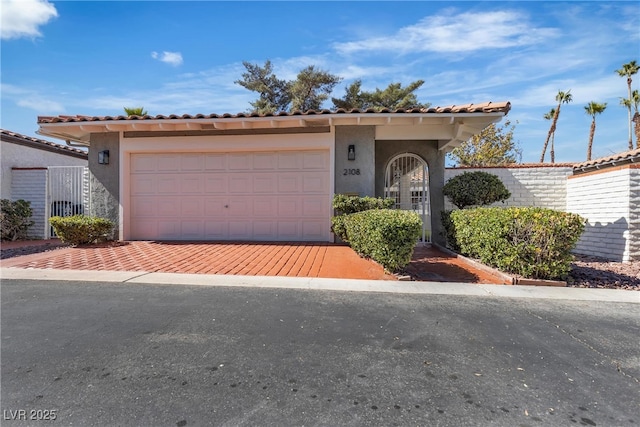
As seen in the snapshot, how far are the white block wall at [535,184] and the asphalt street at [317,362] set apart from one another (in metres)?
6.55

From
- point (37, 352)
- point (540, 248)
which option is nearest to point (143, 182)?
point (37, 352)

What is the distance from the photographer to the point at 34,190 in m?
11.8

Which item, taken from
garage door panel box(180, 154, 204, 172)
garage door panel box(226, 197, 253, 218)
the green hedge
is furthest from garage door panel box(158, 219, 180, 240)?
the green hedge

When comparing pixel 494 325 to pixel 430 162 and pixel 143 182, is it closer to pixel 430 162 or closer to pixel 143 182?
pixel 430 162

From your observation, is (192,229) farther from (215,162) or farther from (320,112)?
(320,112)

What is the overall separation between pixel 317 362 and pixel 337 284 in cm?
273

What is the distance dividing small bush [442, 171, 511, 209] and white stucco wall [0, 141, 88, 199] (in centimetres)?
1472

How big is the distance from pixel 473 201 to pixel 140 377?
8.63m

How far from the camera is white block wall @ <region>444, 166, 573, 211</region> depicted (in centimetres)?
1042

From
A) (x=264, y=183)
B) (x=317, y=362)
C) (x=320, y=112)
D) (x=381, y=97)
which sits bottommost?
(x=317, y=362)

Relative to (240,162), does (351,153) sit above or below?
above

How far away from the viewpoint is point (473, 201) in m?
9.02

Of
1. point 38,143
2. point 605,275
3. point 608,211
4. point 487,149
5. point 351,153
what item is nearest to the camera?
point 605,275

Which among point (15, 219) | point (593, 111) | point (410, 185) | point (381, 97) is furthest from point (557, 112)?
point (15, 219)
